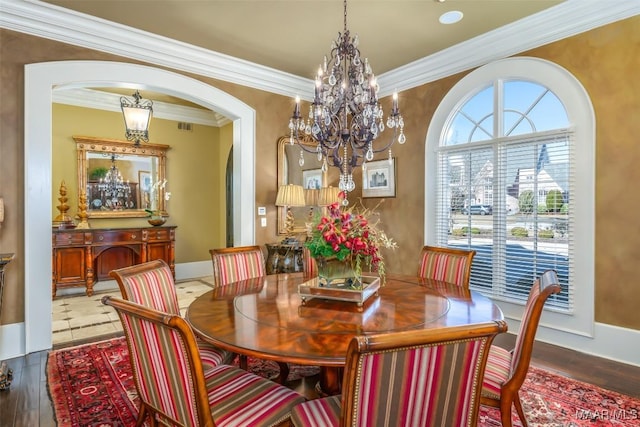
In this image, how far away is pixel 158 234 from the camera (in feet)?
18.5

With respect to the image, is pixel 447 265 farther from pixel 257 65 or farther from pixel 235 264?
pixel 257 65

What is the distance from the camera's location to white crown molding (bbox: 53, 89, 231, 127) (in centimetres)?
526

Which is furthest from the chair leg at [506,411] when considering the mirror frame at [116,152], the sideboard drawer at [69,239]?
the mirror frame at [116,152]

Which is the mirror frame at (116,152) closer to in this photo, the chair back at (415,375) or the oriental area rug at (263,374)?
the oriental area rug at (263,374)

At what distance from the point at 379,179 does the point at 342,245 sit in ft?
9.78

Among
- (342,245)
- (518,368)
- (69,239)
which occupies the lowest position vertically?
(518,368)

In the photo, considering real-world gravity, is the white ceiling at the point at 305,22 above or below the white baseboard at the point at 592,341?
above

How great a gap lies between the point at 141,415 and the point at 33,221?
2.35m

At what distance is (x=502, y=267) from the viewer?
3611 mm

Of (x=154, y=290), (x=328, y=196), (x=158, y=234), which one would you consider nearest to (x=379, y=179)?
(x=328, y=196)

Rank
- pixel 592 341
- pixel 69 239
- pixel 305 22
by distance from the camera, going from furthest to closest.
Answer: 1. pixel 69 239
2. pixel 305 22
3. pixel 592 341

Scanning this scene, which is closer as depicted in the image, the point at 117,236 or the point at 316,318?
the point at 316,318

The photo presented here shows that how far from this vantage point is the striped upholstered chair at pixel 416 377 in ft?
3.18

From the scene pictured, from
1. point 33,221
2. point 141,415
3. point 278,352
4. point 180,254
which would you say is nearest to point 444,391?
point 278,352
